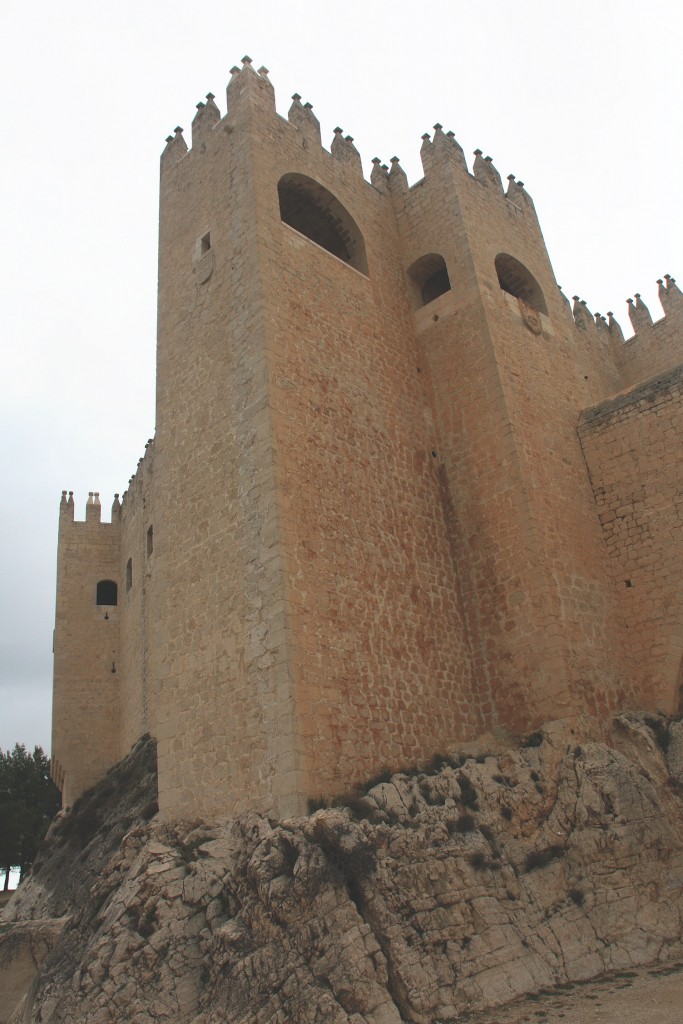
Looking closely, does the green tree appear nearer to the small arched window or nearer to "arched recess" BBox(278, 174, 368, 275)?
the small arched window

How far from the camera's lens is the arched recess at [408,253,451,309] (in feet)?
46.8

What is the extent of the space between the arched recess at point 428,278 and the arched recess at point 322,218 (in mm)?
1174

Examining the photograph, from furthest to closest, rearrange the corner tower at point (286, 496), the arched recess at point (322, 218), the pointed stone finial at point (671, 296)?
the pointed stone finial at point (671, 296) → the arched recess at point (322, 218) → the corner tower at point (286, 496)

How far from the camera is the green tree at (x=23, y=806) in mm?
26422

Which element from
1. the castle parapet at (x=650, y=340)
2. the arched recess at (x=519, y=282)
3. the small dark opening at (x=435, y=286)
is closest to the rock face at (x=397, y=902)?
the arched recess at (x=519, y=282)

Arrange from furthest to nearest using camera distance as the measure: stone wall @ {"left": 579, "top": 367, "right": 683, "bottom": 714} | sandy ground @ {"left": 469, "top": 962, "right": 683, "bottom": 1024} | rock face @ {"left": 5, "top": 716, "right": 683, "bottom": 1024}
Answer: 1. stone wall @ {"left": 579, "top": 367, "right": 683, "bottom": 714}
2. rock face @ {"left": 5, "top": 716, "right": 683, "bottom": 1024}
3. sandy ground @ {"left": 469, "top": 962, "right": 683, "bottom": 1024}

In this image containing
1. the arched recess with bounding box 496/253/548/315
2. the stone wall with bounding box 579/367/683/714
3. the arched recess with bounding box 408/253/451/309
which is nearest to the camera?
the stone wall with bounding box 579/367/683/714

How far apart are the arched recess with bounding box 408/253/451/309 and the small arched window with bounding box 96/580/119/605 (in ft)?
41.0

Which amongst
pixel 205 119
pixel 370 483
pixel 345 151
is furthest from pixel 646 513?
pixel 205 119

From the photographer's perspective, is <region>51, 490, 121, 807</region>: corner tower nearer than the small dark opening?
No

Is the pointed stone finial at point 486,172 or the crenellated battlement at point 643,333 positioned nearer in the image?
the pointed stone finial at point 486,172

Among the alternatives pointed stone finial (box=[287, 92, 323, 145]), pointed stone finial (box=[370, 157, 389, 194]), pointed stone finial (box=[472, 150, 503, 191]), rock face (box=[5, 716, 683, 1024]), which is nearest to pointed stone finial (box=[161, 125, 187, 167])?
pointed stone finial (box=[287, 92, 323, 145])

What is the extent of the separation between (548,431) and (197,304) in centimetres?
577

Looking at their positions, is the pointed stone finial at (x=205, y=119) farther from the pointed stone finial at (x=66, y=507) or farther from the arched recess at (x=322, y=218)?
the pointed stone finial at (x=66, y=507)
